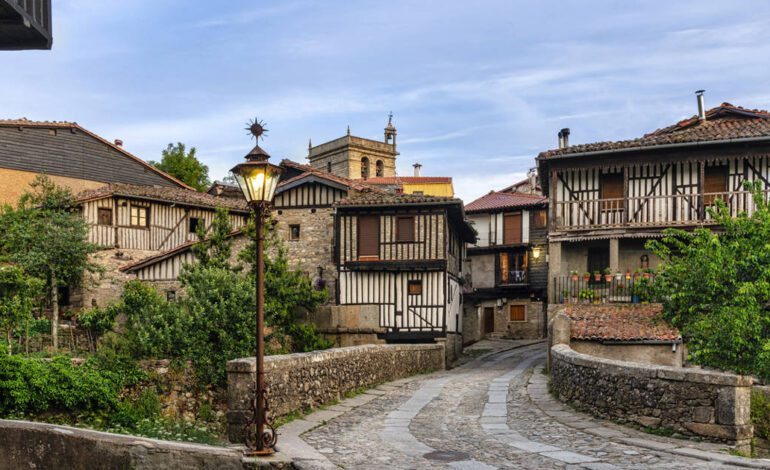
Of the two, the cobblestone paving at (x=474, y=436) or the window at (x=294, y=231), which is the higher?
the window at (x=294, y=231)

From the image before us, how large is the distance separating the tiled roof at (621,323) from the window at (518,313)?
17746 millimetres

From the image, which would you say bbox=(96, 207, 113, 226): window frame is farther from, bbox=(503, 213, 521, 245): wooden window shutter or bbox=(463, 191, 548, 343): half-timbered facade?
bbox=(503, 213, 521, 245): wooden window shutter

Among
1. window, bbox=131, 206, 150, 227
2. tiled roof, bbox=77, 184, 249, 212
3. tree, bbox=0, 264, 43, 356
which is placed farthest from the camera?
window, bbox=131, 206, 150, 227

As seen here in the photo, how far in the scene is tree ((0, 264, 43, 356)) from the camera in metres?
19.5

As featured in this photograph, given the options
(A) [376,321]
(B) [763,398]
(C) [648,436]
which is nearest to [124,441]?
(C) [648,436]

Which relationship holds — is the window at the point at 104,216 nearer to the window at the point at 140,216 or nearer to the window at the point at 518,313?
the window at the point at 140,216

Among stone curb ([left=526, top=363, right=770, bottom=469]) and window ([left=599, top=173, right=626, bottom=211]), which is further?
window ([left=599, top=173, right=626, bottom=211])

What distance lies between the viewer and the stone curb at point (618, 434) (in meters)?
7.51

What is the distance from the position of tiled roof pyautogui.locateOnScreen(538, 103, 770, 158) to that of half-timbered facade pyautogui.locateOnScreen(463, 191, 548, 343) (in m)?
13.0

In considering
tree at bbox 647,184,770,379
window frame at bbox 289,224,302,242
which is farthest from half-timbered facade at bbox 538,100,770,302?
window frame at bbox 289,224,302,242

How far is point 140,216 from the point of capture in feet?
97.9

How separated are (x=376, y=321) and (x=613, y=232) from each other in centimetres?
869

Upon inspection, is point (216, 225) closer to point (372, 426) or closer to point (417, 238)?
point (417, 238)

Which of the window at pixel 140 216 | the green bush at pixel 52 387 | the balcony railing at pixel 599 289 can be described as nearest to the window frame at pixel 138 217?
the window at pixel 140 216
